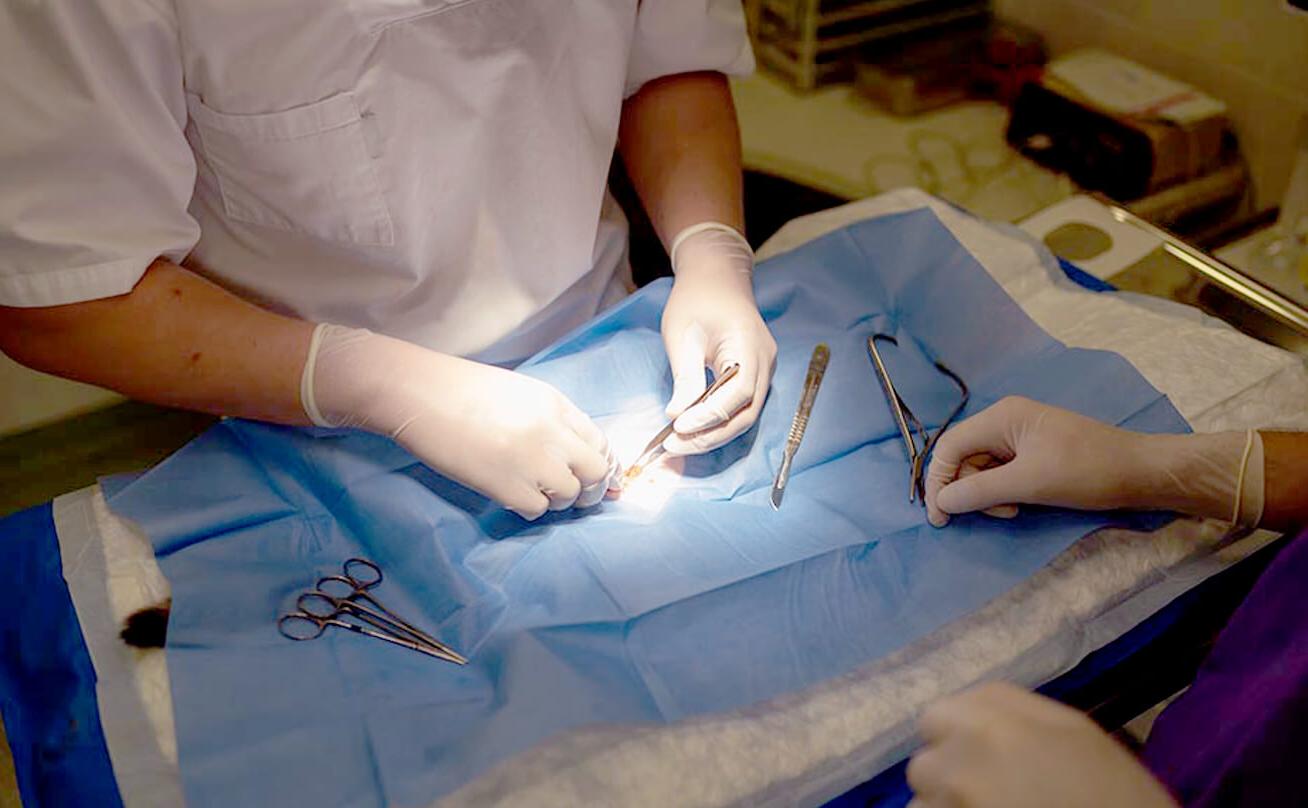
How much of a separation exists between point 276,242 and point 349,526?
15.8 inches

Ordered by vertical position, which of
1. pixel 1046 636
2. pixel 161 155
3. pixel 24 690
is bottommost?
pixel 24 690

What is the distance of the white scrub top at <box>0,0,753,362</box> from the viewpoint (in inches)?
45.8

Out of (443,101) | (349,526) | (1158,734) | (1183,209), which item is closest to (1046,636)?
(1158,734)

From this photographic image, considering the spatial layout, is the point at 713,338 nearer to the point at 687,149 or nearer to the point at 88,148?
the point at 687,149

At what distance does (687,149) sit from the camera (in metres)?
1.79

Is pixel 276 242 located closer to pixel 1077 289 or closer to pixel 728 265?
pixel 728 265

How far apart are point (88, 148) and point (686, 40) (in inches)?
35.1

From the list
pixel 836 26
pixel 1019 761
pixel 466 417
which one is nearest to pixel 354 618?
pixel 466 417

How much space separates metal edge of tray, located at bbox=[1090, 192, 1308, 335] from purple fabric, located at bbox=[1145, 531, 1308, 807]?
2.76 feet

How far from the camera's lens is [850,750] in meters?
1.16

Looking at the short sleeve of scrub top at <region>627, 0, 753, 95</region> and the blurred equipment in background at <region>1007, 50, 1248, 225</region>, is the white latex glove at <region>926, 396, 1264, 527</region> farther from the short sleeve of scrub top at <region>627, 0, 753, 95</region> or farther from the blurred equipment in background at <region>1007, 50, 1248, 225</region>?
the blurred equipment in background at <region>1007, 50, 1248, 225</region>

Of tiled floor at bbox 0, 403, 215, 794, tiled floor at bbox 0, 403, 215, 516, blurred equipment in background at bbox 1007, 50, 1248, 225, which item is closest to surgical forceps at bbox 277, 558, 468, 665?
tiled floor at bbox 0, 403, 215, 516

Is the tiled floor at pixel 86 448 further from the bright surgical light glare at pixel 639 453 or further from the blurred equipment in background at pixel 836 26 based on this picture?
the blurred equipment in background at pixel 836 26

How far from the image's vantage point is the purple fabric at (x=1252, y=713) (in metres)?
0.90
